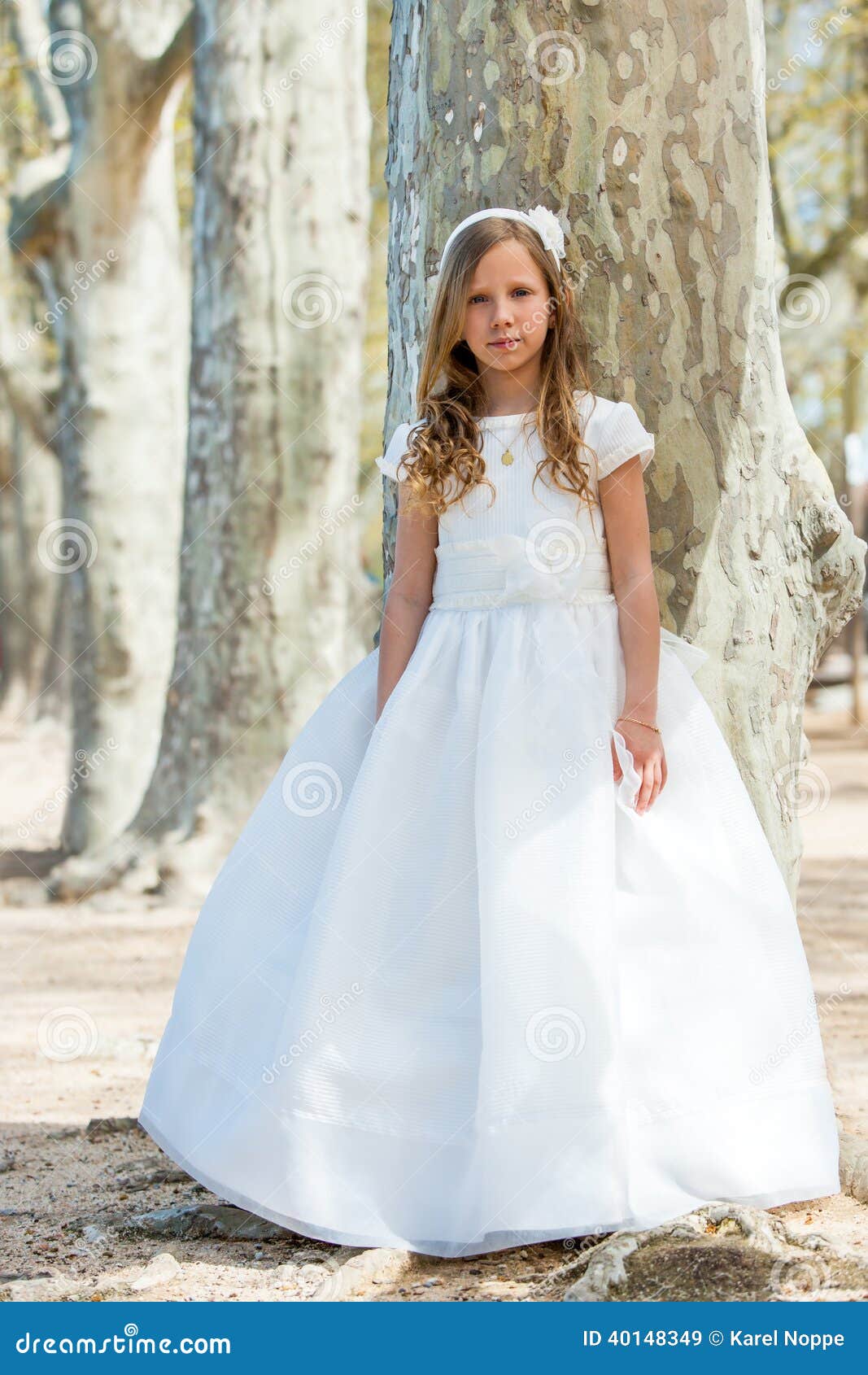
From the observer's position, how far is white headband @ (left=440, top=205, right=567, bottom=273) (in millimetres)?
2889

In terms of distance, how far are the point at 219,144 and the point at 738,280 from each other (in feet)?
15.3

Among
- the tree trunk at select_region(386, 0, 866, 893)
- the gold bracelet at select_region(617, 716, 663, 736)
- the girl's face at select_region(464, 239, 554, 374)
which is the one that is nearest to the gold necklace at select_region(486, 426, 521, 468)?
the girl's face at select_region(464, 239, 554, 374)

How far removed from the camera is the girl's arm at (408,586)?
300 centimetres

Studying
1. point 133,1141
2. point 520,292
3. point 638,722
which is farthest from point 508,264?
point 133,1141

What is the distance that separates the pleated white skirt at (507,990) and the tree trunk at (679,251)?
1.16 feet

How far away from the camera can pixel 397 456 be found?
305 cm

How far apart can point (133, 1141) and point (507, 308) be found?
2247mm

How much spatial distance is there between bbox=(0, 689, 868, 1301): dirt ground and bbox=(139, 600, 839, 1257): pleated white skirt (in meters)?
0.11

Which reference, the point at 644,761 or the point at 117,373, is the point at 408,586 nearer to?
the point at 644,761

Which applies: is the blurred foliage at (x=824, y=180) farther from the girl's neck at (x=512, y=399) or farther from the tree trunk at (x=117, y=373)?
the girl's neck at (x=512, y=399)

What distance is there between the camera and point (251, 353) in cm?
707

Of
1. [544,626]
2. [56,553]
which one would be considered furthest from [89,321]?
[544,626]

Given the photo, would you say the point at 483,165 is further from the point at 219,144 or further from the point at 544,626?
the point at 219,144

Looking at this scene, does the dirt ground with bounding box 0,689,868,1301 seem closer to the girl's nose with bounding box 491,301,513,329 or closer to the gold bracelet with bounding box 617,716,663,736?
the gold bracelet with bounding box 617,716,663,736
